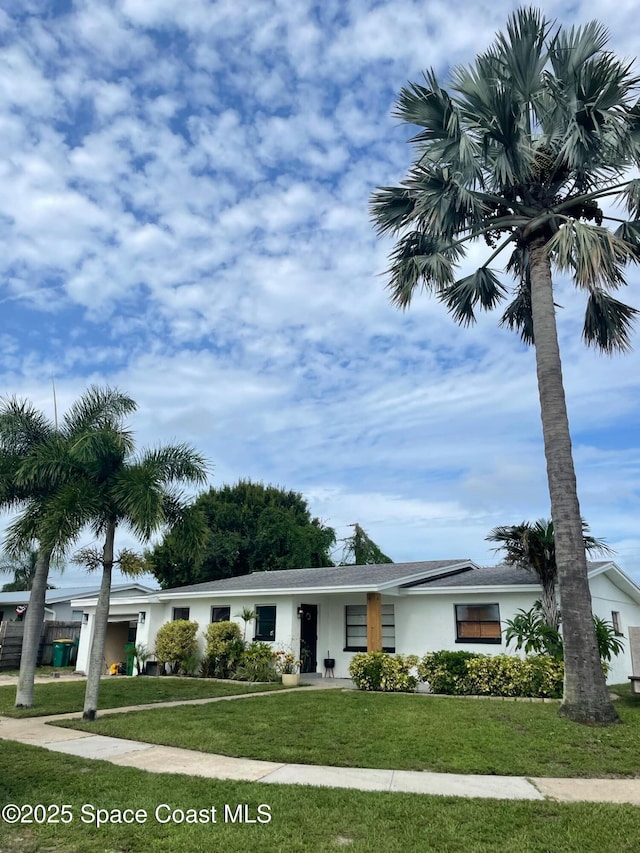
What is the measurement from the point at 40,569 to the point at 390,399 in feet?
39.0

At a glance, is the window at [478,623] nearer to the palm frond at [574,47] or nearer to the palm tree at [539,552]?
the palm tree at [539,552]

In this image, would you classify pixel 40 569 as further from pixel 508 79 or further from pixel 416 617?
pixel 508 79

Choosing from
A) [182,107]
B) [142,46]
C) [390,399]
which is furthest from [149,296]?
[390,399]

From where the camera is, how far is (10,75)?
963 cm

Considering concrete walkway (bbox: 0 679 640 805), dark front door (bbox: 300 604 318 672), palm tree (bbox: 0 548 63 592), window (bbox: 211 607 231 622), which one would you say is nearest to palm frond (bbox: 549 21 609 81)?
concrete walkway (bbox: 0 679 640 805)

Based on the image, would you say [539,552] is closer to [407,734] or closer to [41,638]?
[407,734]

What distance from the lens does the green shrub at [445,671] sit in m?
13.9

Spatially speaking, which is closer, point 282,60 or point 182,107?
point 282,60

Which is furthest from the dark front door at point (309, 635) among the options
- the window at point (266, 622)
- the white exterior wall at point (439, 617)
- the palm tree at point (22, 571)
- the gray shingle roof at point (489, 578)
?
the palm tree at point (22, 571)

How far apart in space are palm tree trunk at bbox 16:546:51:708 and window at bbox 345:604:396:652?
31.0 feet

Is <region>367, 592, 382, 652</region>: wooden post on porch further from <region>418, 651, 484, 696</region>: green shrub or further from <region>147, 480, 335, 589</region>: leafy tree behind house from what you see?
<region>147, 480, 335, 589</region>: leafy tree behind house

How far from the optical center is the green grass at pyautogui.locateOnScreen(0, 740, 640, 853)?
460 centimetres

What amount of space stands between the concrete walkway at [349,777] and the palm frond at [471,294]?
34.2ft

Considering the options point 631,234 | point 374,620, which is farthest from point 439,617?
point 631,234
